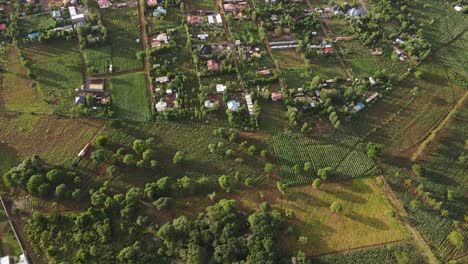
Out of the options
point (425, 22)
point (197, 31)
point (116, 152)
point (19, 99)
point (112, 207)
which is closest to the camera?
point (112, 207)

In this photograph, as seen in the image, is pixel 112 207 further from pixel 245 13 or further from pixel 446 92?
pixel 446 92

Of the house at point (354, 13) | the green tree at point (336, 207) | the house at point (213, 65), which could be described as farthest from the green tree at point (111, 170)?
the house at point (354, 13)

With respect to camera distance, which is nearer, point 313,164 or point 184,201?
point 184,201

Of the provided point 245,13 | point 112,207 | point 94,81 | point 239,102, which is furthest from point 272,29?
point 112,207

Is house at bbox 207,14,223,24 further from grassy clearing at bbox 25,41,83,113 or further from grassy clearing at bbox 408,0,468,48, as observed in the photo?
grassy clearing at bbox 408,0,468,48

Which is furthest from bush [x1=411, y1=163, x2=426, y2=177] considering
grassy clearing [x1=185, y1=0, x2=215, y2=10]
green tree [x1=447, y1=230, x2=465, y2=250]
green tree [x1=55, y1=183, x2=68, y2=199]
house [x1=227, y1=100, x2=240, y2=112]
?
green tree [x1=55, y1=183, x2=68, y2=199]

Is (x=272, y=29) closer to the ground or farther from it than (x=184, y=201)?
farther from it

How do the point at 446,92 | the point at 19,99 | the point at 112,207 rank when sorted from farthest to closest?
the point at 446,92 → the point at 19,99 → the point at 112,207
